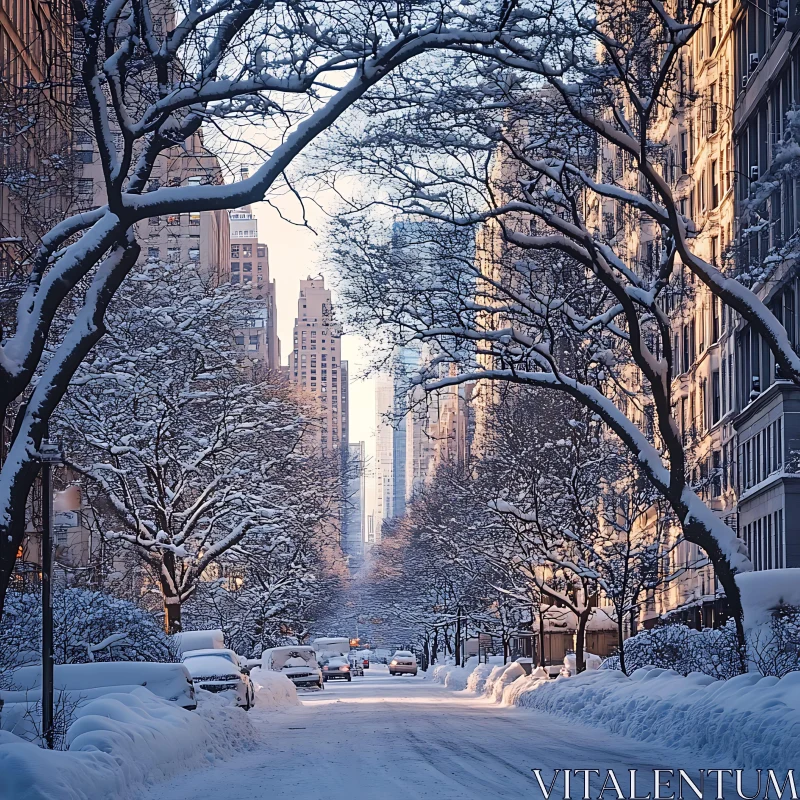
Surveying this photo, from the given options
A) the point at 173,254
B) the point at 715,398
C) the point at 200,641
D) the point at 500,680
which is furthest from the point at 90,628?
the point at 715,398

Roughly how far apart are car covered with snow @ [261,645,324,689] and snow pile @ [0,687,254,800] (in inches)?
1177

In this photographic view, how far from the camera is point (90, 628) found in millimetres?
24859

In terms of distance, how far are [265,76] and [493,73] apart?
7.10 meters

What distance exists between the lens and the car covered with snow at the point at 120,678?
1866 centimetres

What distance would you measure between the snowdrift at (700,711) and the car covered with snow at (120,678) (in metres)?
6.35

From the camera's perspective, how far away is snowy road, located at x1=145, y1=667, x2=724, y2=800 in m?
13.3

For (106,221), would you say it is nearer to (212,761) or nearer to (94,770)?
(94,770)

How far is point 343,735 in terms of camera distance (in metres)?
22.0

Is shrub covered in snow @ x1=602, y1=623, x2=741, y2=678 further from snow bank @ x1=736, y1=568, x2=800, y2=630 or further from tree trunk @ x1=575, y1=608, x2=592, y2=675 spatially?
tree trunk @ x1=575, y1=608, x2=592, y2=675

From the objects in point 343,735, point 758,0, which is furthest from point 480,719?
point 758,0

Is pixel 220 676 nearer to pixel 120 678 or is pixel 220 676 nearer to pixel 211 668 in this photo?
pixel 211 668

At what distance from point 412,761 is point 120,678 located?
4653 millimetres

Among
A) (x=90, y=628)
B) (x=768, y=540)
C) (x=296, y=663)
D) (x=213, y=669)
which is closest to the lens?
(x=90, y=628)

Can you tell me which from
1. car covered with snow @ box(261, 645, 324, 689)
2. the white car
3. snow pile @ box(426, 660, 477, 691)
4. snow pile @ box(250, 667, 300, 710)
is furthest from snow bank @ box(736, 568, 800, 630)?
snow pile @ box(426, 660, 477, 691)
